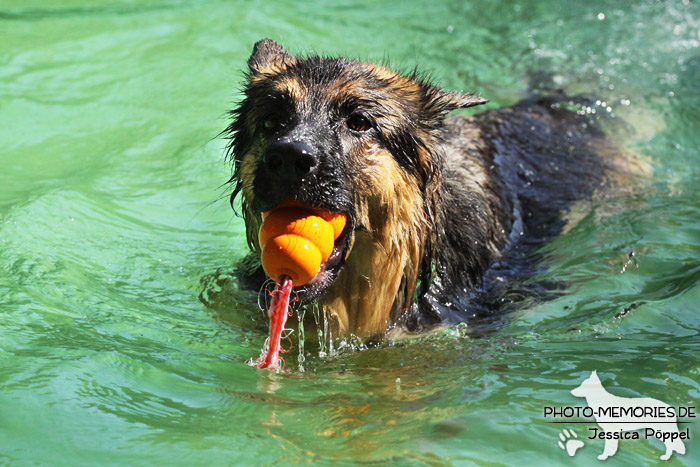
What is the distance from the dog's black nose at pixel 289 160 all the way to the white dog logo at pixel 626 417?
1791 mm

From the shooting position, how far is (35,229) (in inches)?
240

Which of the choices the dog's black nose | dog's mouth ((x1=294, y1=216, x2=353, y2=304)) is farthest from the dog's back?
the dog's black nose

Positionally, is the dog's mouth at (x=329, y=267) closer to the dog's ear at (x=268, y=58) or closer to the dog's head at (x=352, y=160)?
the dog's head at (x=352, y=160)

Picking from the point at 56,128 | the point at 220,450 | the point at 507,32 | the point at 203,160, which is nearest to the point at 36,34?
the point at 56,128

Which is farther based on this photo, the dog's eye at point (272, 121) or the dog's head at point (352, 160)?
the dog's eye at point (272, 121)

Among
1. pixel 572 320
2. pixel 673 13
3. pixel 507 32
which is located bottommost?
pixel 572 320

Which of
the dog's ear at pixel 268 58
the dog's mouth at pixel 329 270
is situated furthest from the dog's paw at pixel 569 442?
the dog's ear at pixel 268 58

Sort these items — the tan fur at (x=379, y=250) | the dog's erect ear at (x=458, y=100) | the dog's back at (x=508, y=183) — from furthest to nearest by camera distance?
the dog's back at (x=508, y=183) → the dog's erect ear at (x=458, y=100) → the tan fur at (x=379, y=250)

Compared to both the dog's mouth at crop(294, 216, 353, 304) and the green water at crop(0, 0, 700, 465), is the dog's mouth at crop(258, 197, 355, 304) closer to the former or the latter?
the dog's mouth at crop(294, 216, 353, 304)

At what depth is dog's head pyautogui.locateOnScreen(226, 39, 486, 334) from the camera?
424cm

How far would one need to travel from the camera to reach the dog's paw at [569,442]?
352cm

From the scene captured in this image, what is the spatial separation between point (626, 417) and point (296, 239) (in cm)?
186

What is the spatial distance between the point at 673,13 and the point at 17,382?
10.6 metres

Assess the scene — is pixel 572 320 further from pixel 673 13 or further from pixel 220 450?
pixel 673 13
